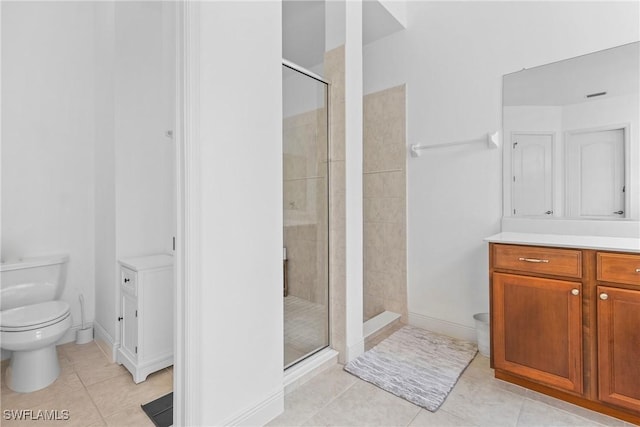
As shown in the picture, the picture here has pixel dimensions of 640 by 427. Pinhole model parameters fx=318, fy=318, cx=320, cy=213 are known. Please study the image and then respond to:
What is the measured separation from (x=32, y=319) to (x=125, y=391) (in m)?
0.68

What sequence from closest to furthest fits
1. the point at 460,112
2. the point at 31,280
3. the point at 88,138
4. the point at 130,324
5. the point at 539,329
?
the point at 539,329, the point at 130,324, the point at 31,280, the point at 460,112, the point at 88,138

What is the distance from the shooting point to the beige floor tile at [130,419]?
5.08 ft

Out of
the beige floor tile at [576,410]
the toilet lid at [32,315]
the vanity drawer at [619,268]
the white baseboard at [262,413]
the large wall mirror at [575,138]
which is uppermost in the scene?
the large wall mirror at [575,138]

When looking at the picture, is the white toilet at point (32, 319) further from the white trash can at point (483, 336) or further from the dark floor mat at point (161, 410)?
the white trash can at point (483, 336)

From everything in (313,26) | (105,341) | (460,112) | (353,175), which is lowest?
(105,341)

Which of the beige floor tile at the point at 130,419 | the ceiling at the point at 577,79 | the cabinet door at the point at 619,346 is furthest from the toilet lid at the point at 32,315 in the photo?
the ceiling at the point at 577,79


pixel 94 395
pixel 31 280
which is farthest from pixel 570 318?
pixel 31 280

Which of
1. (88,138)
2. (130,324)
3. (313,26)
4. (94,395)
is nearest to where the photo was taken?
(94,395)

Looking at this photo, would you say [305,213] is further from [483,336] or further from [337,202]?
[483,336]

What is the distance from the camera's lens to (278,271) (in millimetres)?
1627

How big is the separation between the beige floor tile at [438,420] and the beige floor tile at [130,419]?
1305 mm

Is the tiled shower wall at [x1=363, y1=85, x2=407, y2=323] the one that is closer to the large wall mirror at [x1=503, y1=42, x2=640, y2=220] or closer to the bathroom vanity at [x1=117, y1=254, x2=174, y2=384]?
the large wall mirror at [x1=503, y1=42, x2=640, y2=220]

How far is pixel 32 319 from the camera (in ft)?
6.00

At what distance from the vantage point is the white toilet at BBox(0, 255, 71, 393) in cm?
178
